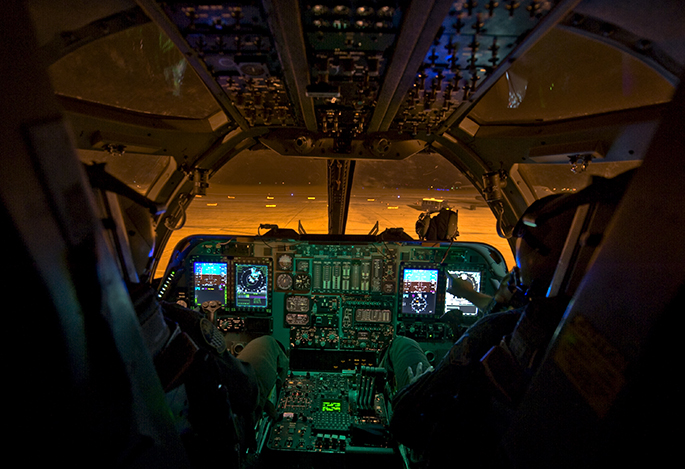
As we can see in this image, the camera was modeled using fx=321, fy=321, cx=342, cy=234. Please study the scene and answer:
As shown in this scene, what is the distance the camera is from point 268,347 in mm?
2844

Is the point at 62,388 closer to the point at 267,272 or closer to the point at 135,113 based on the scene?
the point at 135,113

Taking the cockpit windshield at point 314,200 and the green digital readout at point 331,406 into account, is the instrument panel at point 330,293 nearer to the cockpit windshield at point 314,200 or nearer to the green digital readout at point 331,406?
the green digital readout at point 331,406

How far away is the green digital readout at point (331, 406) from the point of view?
275 centimetres

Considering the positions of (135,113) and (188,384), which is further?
(135,113)

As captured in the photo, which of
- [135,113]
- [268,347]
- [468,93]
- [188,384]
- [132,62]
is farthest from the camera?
[268,347]

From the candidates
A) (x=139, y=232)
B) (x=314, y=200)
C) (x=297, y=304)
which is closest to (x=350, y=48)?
(x=139, y=232)

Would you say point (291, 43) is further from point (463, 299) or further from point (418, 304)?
point (463, 299)

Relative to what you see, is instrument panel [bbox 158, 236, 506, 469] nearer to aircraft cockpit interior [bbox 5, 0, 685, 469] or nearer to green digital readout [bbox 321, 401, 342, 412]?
aircraft cockpit interior [bbox 5, 0, 685, 469]

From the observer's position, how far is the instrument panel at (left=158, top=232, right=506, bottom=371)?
317cm

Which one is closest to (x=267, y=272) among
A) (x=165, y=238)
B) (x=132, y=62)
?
(x=165, y=238)

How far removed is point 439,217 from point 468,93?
1.33 metres

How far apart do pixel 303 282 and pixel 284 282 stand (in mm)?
194

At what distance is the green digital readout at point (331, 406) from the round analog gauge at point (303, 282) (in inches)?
41.2

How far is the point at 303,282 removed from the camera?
3.23m
